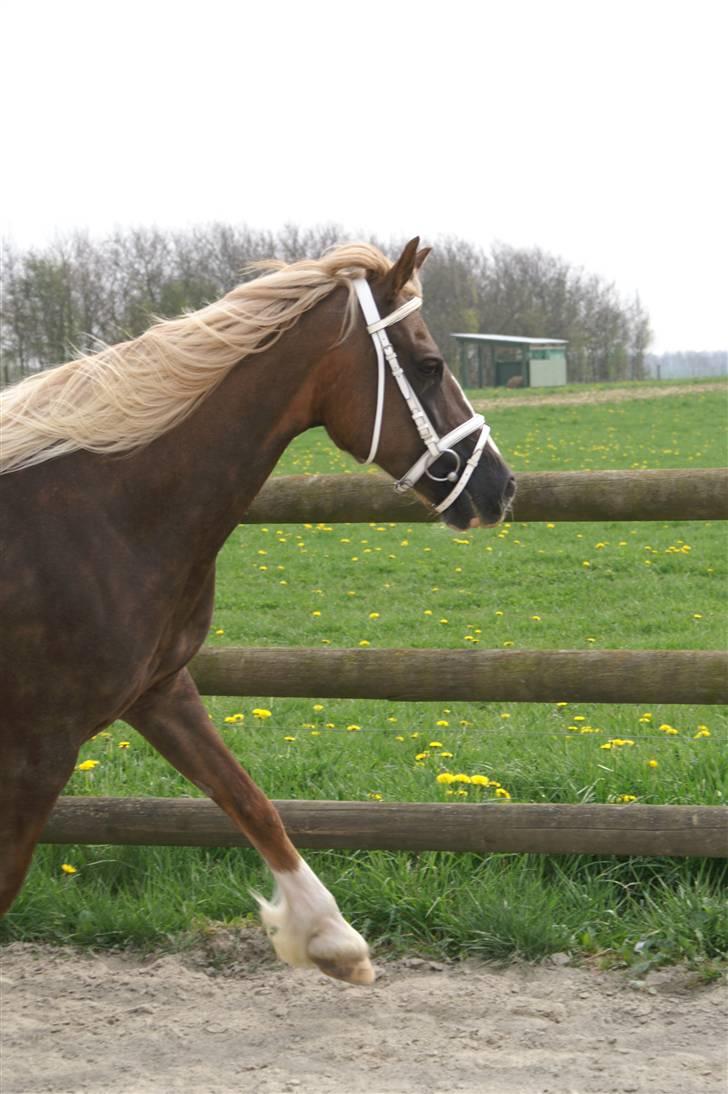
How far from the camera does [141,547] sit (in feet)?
8.97

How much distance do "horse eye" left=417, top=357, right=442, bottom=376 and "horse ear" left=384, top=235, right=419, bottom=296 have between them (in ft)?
0.61

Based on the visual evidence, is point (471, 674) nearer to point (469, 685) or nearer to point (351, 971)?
point (469, 685)

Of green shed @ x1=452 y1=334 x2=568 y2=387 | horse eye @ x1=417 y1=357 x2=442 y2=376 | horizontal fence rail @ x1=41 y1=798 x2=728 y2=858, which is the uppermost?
green shed @ x1=452 y1=334 x2=568 y2=387

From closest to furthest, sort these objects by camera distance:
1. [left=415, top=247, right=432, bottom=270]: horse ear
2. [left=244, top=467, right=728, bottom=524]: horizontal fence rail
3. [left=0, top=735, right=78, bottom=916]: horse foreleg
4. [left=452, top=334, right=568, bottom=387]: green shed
Result: [left=0, top=735, right=78, bottom=916]: horse foreleg, [left=415, top=247, right=432, bottom=270]: horse ear, [left=244, top=467, right=728, bottom=524]: horizontal fence rail, [left=452, top=334, right=568, bottom=387]: green shed

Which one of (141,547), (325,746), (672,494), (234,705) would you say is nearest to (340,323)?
(141,547)

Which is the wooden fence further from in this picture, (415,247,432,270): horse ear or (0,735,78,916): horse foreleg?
(0,735,78,916): horse foreleg

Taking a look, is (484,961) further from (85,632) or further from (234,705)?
(234,705)

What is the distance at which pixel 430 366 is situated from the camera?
282cm

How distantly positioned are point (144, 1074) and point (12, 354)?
21471 millimetres

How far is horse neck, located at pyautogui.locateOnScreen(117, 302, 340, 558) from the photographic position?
9.11 feet

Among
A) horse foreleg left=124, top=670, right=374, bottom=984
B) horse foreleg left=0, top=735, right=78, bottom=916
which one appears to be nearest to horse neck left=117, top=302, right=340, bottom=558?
horse foreleg left=124, top=670, right=374, bottom=984

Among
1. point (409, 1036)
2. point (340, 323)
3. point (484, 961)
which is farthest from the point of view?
point (484, 961)

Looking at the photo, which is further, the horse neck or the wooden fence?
the wooden fence

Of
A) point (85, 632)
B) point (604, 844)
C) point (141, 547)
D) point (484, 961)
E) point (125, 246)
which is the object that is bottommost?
point (484, 961)
